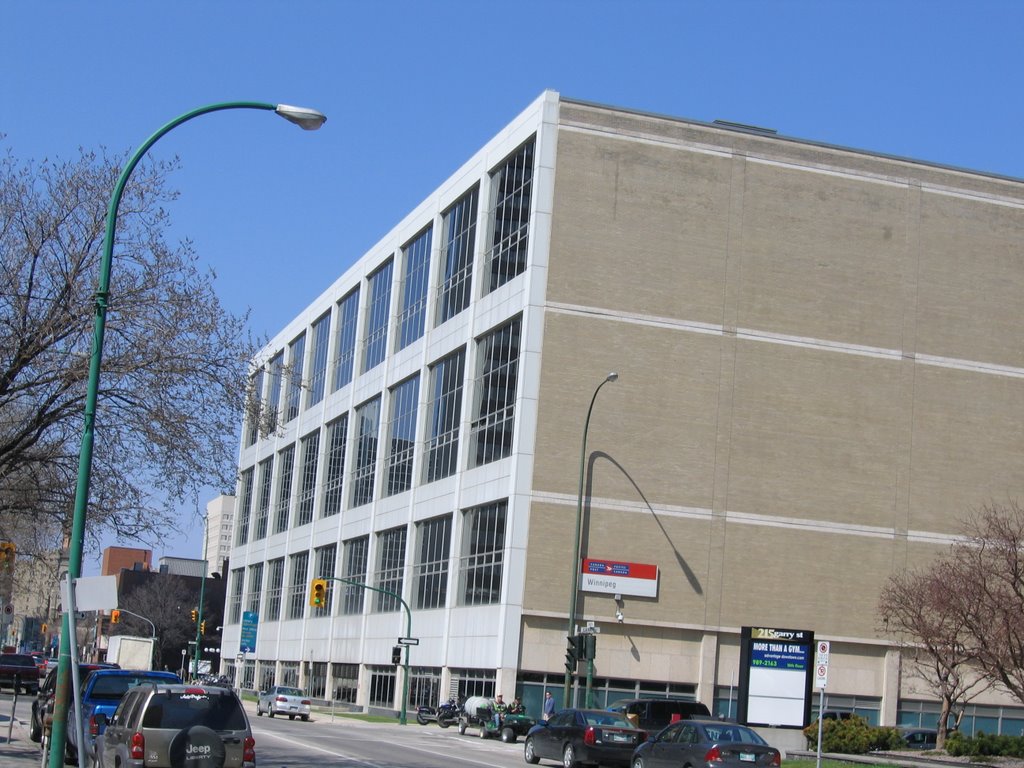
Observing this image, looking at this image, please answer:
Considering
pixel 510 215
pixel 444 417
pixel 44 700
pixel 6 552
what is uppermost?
pixel 510 215

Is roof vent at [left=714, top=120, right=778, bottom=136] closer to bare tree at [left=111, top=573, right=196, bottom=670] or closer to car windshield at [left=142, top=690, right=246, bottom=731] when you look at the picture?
car windshield at [left=142, top=690, right=246, bottom=731]

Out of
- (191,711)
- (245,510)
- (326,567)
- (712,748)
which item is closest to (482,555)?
(326,567)

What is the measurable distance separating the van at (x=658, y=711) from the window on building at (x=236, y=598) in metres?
59.3

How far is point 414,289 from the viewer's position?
210ft

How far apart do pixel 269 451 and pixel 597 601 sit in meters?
43.5

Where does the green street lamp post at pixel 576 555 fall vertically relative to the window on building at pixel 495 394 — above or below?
below

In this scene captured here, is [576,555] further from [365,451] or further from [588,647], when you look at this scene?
[365,451]

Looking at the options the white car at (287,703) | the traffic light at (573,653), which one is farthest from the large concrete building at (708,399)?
the traffic light at (573,653)

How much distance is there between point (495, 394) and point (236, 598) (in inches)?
1860

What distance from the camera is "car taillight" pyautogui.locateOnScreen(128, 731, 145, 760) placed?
16188mm

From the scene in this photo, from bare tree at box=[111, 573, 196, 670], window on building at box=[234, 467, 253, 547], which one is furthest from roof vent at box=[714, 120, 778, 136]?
bare tree at box=[111, 573, 196, 670]

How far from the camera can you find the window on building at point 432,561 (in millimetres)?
55625

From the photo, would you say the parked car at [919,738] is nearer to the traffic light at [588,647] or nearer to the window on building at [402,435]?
the traffic light at [588,647]

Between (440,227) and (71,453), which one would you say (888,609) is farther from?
(71,453)
